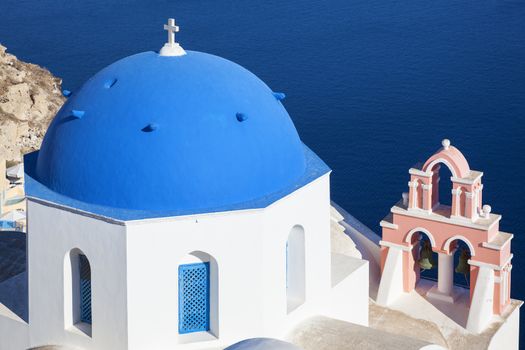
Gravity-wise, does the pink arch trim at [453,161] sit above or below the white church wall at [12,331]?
above

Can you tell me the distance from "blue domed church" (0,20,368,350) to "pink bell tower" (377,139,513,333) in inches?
144

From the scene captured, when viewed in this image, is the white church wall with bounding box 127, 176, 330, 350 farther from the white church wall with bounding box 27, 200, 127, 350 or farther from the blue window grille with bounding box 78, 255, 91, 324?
the blue window grille with bounding box 78, 255, 91, 324

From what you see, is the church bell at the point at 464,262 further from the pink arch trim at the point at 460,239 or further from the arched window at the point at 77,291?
the arched window at the point at 77,291

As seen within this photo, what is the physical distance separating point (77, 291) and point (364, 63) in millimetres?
26805

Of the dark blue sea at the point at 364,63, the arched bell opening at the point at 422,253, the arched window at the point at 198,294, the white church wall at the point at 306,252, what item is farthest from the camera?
the dark blue sea at the point at 364,63

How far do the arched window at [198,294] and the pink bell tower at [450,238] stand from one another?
4837 mm

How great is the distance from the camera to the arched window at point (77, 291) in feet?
37.7

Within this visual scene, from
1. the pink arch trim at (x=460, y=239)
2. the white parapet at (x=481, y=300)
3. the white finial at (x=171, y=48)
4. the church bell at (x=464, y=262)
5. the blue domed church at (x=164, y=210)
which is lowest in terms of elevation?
the white parapet at (x=481, y=300)

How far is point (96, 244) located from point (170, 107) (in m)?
1.62

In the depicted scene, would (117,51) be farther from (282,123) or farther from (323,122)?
(282,123)

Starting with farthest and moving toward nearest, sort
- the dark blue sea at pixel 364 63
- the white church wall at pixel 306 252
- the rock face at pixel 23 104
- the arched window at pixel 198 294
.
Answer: the dark blue sea at pixel 364 63, the rock face at pixel 23 104, the white church wall at pixel 306 252, the arched window at pixel 198 294

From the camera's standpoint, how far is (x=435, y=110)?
32.9 m

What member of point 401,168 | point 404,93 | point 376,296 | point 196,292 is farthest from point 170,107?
point 404,93

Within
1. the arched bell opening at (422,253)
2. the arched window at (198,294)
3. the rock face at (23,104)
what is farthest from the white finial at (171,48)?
the rock face at (23,104)
